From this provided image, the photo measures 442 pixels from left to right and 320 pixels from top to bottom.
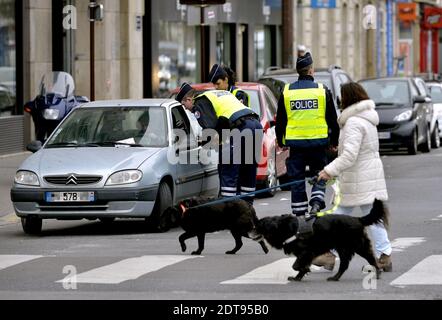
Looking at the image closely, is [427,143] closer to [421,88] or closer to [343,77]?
[421,88]

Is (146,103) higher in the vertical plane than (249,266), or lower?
higher

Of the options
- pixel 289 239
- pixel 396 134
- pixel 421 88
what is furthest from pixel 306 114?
pixel 421 88

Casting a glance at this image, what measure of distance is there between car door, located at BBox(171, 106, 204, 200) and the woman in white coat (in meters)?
4.75

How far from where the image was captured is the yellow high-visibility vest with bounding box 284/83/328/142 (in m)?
15.1

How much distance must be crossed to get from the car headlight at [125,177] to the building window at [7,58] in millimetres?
13131

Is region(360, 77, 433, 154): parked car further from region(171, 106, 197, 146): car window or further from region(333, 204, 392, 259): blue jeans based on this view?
region(333, 204, 392, 259): blue jeans

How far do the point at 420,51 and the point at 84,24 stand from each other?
52.4 meters

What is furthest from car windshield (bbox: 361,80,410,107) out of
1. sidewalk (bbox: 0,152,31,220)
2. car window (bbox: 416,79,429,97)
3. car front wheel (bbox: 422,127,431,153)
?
sidewalk (bbox: 0,152,31,220)

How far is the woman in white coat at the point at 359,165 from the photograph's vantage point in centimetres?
1262

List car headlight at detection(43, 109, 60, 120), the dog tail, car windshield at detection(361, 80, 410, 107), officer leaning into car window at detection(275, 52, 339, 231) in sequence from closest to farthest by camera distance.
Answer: the dog tail
officer leaning into car window at detection(275, 52, 339, 231)
car headlight at detection(43, 109, 60, 120)
car windshield at detection(361, 80, 410, 107)

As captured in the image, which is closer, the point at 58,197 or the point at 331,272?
the point at 331,272

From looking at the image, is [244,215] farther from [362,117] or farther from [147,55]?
[147,55]

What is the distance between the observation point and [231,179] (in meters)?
15.8
